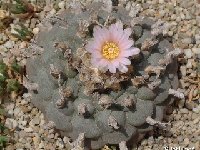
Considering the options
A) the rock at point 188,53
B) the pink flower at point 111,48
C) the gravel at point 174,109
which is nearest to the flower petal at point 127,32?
the pink flower at point 111,48

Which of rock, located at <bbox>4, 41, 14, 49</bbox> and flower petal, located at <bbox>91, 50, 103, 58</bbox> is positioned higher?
rock, located at <bbox>4, 41, 14, 49</bbox>

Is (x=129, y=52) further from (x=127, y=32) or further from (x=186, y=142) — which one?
(x=186, y=142)

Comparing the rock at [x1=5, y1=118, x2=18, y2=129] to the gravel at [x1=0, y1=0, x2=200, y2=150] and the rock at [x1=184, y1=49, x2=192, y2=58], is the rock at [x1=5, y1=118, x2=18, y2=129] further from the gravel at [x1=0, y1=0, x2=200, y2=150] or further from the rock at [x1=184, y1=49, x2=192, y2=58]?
the rock at [x1=184, y1=49, x2=192, y2=58]

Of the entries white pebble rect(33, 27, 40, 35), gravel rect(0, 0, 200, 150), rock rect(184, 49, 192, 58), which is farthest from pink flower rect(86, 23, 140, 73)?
white pebble rect(33, 27, 40, 35)

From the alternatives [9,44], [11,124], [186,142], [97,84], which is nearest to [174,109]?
[186,142]

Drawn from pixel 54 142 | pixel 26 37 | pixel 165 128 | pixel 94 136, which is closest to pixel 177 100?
pixel 165 128

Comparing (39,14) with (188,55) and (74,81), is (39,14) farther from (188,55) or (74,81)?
(188,55)
